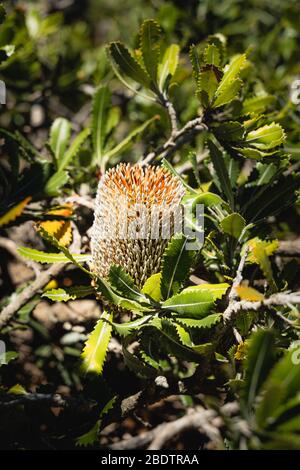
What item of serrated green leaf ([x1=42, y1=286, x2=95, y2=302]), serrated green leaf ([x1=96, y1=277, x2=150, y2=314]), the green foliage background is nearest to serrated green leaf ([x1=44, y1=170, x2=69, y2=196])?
the green foliage background

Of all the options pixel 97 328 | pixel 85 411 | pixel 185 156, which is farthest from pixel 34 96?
pixel 85 411

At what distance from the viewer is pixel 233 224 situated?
3.26 feet

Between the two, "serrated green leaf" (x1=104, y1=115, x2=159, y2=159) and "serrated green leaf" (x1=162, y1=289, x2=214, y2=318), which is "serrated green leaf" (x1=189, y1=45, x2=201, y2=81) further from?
"serrated green leaf" (x1=162, y1=289, x2=214, y2=318)

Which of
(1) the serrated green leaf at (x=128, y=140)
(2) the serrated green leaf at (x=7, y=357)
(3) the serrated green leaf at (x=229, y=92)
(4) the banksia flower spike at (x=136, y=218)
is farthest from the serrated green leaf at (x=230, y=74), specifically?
(2) the serrated green leaf at (x=7, y=357)

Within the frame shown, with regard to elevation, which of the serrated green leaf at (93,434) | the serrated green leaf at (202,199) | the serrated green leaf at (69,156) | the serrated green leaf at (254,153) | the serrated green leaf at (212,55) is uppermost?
the serrated green leaf at (212,55)

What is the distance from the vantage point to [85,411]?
1.02 m

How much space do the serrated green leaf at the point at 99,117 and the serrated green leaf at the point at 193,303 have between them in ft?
2.51

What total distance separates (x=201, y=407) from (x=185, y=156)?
85 centimetres

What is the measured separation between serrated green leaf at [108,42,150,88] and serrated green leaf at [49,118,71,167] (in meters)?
0.36

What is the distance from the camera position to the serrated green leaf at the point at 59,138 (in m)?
1.46

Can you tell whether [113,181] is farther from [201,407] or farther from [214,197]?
[201,407]

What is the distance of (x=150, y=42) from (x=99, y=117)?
39 cm

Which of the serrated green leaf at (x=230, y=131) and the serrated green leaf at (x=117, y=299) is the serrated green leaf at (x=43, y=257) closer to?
the serrated green leaf at (x=117, y=299)

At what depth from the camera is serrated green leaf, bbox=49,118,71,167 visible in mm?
1458
